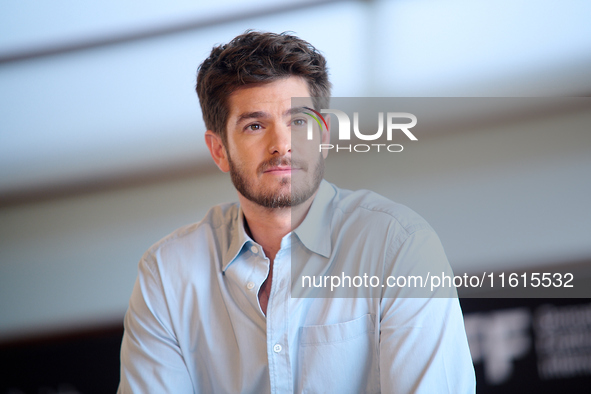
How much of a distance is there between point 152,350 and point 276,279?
432 millimetres

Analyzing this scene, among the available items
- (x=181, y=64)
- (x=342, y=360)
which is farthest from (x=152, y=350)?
(x=181, y=64)

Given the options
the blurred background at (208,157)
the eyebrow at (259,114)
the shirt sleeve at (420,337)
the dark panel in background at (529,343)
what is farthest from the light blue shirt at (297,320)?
the dark panel in background at (529,343)

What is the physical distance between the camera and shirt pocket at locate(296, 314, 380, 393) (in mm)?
1349

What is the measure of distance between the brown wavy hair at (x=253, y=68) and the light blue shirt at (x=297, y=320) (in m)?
0.38

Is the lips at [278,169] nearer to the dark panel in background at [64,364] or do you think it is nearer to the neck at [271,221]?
the neck at [271,221]

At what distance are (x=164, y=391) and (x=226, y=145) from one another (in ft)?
2.65

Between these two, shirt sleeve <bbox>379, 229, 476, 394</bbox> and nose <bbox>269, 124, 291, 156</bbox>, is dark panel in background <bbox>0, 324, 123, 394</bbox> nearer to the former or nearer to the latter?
nose <bbox>269, 124, 291, 156</bbox>

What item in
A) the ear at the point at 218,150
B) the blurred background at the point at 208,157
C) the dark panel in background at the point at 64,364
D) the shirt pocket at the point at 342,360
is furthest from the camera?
the dark panel in background at the point at 64,364

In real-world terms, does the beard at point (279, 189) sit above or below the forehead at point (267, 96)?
below

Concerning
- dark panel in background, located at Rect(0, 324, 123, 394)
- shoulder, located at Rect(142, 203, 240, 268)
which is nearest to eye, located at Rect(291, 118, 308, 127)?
shoulder, located at Rect(142, 203, 240, 268)

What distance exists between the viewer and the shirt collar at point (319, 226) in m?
1.49

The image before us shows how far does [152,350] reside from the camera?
146 centimetres

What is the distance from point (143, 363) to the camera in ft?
4.78

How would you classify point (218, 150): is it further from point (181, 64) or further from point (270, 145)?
point (181, 64)
